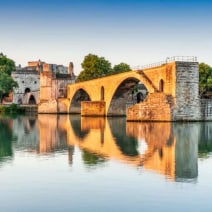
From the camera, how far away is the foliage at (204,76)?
68.0 meters

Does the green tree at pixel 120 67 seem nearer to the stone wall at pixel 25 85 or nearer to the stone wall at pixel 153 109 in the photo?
the stone wall at pixel 25 85

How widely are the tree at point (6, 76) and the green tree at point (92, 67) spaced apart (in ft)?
39.0

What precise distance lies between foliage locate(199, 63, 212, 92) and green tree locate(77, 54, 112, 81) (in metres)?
22.2

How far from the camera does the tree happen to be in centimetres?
8194

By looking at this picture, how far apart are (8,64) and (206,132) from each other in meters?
78.8

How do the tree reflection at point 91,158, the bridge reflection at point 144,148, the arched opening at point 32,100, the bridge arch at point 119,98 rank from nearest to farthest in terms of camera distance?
1. the bridge reflection at point 144,148
2. the tree reflection at point 91,158
3. the bridge arch at point 119,98
4. the arched opening at point 32,100

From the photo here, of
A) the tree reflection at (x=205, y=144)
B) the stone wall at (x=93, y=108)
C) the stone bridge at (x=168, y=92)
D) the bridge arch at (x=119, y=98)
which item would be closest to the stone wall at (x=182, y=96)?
the stone bridge at (x=168, y=92)

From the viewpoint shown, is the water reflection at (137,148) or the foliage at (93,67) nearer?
the water reflection at (137,148)

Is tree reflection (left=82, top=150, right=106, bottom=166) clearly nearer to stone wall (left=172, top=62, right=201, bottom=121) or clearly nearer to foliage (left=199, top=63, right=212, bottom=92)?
stone wall (left=172, top=62, right=201, bottom=121)

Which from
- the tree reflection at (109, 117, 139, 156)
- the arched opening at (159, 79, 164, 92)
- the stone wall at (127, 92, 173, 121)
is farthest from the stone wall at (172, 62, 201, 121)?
the tree reflection at (109, 117, 139, 156)

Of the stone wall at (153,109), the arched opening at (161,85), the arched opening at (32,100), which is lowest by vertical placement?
the stone wall at (153,109)

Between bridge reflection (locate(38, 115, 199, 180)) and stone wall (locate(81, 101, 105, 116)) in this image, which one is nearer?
bridge reflection (locate(38, 115, 199, 180))

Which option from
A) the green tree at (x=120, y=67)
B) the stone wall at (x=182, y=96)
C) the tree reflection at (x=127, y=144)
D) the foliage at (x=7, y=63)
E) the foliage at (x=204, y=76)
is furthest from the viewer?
the foliage at (x=7, y=63)

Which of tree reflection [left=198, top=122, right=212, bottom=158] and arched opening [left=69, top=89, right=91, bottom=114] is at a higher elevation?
arched opening [left=69, top=89, right=91, bottom=114]
